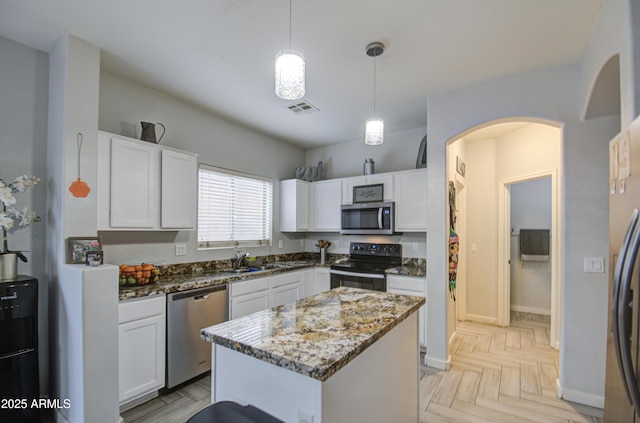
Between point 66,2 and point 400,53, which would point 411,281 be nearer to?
point 400,53

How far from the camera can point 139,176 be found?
2617 millimetres

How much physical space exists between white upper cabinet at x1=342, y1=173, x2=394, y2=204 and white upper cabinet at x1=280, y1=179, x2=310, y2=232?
2.03 feet

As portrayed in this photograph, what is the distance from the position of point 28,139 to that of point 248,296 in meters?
2.24

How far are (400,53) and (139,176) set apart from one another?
2.39 metres

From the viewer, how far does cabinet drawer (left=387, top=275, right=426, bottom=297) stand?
332cm

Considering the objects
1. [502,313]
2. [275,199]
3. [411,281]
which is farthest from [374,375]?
[502,313]

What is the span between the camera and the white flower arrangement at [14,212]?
192cm

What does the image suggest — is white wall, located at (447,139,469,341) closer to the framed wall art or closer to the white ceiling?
the white ceiling

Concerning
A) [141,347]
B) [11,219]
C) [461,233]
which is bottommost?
[141,347]

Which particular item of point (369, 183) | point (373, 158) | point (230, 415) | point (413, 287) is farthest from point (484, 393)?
point (373, 158)

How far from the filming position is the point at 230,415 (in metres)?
1.10

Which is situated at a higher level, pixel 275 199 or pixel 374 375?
pixel 275 199

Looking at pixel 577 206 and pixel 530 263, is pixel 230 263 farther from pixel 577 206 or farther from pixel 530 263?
pixel 530 263

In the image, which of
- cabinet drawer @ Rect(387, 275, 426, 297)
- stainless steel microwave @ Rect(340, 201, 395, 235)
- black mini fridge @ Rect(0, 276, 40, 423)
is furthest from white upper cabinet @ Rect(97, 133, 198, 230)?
cabinet drawer @ Rect(387, 275, 426, 297)
